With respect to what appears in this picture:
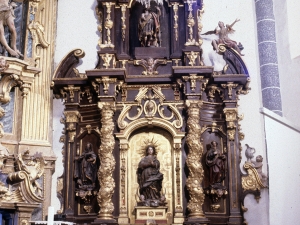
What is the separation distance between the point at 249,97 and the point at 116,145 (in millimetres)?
2956

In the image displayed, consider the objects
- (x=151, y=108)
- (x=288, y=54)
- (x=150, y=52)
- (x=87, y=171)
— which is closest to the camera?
(x=87, y=171)

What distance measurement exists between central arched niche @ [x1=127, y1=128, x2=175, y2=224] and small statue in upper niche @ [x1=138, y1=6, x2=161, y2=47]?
1.87 metres

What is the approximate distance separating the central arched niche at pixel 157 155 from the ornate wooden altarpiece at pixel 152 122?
0.02 m

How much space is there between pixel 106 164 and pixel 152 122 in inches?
49.1

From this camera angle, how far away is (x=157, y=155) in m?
10.4

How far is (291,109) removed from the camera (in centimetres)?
1111

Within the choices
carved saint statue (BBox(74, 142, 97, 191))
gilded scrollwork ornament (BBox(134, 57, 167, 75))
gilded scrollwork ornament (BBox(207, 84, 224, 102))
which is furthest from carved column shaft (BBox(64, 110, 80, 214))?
gilded scrollwork ornament (BBox(207, 84, 224, 102))

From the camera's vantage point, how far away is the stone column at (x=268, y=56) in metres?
11.0

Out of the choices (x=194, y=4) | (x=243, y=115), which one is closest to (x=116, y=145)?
(x=243, y=115)

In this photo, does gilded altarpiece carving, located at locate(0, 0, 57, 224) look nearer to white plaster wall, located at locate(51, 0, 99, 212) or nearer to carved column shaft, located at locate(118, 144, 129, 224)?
white plaster wall, located at locate(51, 0, 99, 212)

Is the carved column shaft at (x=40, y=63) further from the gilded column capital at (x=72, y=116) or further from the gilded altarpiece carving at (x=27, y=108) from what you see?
the gilded column capital at (x=72, y=116)

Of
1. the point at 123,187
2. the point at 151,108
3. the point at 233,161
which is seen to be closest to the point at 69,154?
the point at 123,187

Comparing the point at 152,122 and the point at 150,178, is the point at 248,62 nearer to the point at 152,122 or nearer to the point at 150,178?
the point at 152,122

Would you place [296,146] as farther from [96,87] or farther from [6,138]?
[6,138]
